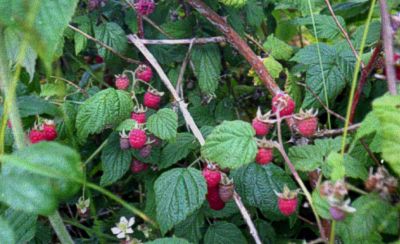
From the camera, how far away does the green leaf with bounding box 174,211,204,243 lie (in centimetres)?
155

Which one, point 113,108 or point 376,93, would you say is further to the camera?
point 376,93

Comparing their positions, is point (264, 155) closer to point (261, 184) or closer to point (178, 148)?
point (261, 184)

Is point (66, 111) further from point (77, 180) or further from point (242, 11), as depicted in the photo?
point (77, 180)

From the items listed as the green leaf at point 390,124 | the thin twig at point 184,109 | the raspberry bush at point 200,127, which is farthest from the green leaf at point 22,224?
the green leaf at point 390,124

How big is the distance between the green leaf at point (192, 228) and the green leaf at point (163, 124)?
0.23m

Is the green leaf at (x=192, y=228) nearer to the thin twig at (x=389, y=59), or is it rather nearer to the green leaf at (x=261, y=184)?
the green leaf at (x=261, y=184)

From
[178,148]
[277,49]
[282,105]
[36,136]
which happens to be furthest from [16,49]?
[277,49]

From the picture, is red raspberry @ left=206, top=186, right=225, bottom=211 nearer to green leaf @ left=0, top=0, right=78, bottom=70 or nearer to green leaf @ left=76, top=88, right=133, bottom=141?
green leaf @ left=76, top=88, right=133, bottom=141

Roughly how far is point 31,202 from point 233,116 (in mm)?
1078

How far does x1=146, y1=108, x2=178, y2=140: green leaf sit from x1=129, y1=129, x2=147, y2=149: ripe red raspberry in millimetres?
22

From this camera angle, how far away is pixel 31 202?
0.88 m

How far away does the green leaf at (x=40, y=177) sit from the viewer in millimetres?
874

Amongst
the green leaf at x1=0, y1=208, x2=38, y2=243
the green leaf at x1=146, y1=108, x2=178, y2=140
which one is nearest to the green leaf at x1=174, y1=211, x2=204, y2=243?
the green leaf at x1=146, y1=108, x2=178, y2=140

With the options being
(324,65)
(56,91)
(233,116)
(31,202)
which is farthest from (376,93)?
(31,202)
